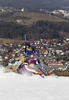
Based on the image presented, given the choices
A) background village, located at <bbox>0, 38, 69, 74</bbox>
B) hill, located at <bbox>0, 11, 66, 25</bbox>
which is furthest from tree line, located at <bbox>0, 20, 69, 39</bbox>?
hill, located at <bbox>0, 11, 66, 25</bbox>

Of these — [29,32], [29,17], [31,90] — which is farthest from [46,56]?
[29,17]

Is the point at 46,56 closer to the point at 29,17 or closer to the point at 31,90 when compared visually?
the point at 31,90

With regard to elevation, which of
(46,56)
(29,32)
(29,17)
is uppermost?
(46,56)

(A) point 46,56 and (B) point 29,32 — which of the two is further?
(B) point 29,32

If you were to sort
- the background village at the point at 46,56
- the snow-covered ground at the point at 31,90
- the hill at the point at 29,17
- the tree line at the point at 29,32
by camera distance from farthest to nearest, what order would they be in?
the hill at the point at 29,17, the tree line at the point at 29,32, the background village at the point at 46,56, the snow-covered ground at the point at 31,90

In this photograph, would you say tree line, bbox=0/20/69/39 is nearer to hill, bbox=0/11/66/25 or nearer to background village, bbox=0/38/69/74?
background village, bbox=0/38/69/74

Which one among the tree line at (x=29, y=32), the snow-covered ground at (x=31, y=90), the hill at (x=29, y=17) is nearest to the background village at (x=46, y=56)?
the tree line at (x=29, y=32)

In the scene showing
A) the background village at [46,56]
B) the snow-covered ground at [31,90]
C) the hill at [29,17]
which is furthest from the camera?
the hill at [29,17]

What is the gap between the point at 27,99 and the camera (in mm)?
3229

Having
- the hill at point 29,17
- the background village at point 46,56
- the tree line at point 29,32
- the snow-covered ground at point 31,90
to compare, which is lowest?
the hill at point 29,17

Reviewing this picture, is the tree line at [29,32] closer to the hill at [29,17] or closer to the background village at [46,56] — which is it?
the background village at [46,56]

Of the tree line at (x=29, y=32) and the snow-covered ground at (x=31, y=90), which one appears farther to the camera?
the tree line at (x=29, y=32)

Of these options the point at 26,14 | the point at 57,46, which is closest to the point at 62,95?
the point at 57,46

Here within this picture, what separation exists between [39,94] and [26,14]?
8174cm
